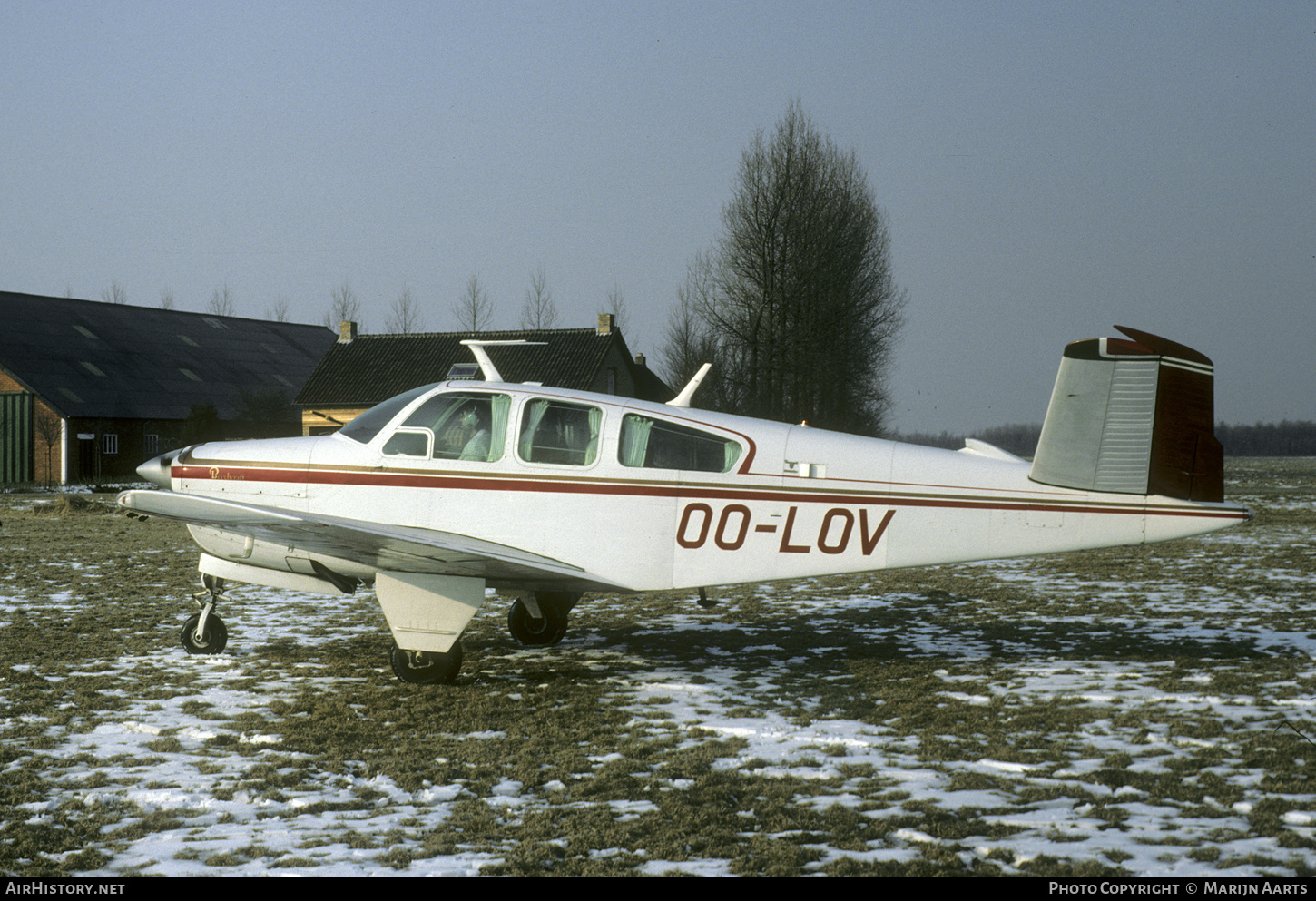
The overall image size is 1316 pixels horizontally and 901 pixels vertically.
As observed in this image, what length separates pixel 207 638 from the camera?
7543mm

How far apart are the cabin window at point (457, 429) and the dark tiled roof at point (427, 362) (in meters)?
33.4

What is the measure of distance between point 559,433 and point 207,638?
323 centimetres

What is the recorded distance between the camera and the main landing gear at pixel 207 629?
752 centimetres

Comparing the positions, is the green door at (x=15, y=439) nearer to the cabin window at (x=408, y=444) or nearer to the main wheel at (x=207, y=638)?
the main wheel at (x=207, y=638)

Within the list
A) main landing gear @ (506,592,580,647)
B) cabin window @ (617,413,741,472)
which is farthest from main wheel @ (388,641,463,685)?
cabin window @ (617,413,741,472)

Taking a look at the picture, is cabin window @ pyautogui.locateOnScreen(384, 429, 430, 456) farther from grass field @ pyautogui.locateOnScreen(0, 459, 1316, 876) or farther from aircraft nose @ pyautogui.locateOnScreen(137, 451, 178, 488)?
aircraft nose @ pyautogui.locateOnScreen(137, 451, 178, 488)

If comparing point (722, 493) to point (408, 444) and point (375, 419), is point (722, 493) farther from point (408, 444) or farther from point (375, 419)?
point (375, 419)

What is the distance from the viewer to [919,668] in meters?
7.38

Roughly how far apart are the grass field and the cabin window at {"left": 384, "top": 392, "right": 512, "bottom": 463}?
5.33 ft

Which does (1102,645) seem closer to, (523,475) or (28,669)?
(523,475)

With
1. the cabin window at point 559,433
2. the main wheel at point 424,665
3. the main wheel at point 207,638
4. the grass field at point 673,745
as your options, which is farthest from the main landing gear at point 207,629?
the cabin window at point 559,433

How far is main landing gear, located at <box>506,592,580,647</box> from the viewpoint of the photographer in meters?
8.24

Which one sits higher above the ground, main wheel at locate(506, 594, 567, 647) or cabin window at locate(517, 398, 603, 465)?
cabin window at locate(517, 398, 603, 465)

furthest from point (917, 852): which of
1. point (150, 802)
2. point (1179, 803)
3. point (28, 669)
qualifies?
point (28, 669)
